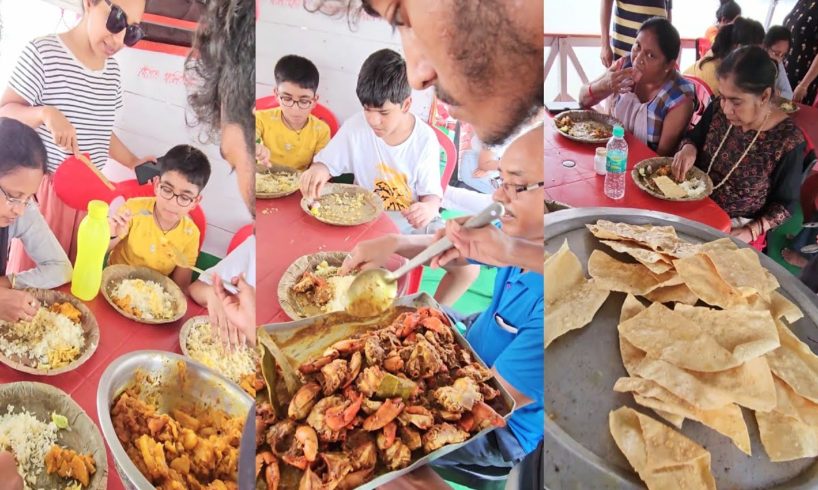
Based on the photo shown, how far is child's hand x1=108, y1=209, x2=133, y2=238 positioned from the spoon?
654 millimetres

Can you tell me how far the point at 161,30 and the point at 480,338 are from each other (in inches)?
39.4

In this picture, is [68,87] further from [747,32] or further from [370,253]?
[747,32]

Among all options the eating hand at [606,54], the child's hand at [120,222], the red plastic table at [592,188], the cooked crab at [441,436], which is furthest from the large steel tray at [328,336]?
the eating hand at [606,54]

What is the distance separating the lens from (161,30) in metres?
1.53

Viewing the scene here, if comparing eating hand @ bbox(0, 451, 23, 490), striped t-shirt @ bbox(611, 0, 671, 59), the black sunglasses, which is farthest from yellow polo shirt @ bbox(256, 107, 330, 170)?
striped t-shirt @ bbox(611, 0, 671, 59)

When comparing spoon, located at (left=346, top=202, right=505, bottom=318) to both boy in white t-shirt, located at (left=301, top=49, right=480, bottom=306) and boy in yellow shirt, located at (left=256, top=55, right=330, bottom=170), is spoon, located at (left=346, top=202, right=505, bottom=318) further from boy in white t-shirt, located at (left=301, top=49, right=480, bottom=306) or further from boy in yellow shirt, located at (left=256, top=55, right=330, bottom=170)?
boy in yellow shirt, located at (left=256, top=55, right=330, bottom=170)

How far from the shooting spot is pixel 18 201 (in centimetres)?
164

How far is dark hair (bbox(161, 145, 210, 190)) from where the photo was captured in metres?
1.58

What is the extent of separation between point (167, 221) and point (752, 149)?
204cm

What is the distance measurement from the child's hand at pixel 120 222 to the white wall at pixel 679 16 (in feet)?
4.84

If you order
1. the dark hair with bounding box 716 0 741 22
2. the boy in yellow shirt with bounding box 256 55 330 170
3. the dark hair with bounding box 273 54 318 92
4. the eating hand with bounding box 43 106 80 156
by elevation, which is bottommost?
the dark hair with bounding box 716 0 741 22

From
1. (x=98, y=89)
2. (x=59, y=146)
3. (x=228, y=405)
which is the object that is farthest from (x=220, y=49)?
(x=228, y=405)

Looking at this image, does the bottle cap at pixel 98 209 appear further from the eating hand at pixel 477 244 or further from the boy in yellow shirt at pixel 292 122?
the eating hand at pixel 477 244

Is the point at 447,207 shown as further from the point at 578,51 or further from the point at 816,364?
the point at 578,51
